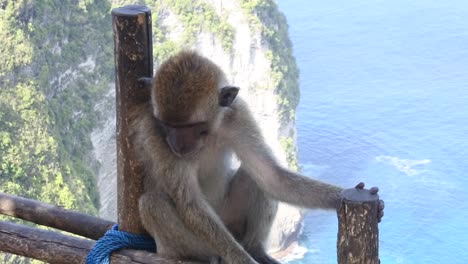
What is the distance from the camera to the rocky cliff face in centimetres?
2742

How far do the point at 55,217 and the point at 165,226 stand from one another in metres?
0.62

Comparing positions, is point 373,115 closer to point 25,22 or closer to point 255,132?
point 25,22

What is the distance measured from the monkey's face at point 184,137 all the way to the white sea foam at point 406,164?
3432 cm

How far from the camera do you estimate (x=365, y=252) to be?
2.21 m

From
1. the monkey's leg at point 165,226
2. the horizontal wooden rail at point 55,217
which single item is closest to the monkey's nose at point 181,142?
the monkey's leg at point 165,226

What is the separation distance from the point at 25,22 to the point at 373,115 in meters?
23.1

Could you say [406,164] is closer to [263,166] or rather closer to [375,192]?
[263,166]

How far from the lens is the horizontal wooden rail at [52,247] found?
281 cm

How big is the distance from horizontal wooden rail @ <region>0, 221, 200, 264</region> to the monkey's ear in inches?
23.3

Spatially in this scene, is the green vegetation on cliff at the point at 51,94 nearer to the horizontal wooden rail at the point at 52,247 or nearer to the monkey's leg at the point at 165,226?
the horizontal wooden rail at the point at 52,247

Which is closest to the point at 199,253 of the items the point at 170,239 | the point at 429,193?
the point at 170,239

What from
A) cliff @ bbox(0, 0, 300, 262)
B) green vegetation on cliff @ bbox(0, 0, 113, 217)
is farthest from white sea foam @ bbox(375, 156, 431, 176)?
green vegetation on cliff @ bbox(0, 0, 113, 217)

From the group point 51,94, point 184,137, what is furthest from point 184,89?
point 51,94

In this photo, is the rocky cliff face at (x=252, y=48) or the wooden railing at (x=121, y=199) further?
the rocky cliff face at (x=252, y=48)
